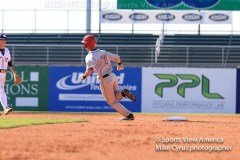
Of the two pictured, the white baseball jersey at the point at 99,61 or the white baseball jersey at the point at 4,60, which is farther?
the white baseball jersey at the point at 4,60

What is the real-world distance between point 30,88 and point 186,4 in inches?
409

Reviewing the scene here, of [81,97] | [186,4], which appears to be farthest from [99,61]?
[186,4]

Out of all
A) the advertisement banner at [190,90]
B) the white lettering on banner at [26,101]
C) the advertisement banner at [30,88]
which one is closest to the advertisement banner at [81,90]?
the advertisement banner at [30,88]

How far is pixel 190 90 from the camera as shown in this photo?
25.2 m

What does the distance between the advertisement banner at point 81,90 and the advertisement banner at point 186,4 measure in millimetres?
7701

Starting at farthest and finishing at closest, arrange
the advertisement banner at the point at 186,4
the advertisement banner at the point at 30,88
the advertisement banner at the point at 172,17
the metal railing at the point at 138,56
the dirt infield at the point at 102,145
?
the advertisement banner at the point at 172,17 → the advertisement banner at the point at 186,4 → the metal railing at the point at 138,56 → the advertisement banner at the point at 30,88 → the dirt infield at the point at 102,145

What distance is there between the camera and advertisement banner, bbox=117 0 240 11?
32500 millimetres

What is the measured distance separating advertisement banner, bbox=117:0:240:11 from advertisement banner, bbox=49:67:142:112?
7.70 meters

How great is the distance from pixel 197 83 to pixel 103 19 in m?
11.3

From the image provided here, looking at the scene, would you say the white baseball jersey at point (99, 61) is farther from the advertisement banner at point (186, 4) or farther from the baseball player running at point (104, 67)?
the advertisement banner at point (186, 4)

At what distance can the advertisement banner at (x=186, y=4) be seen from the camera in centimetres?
3250

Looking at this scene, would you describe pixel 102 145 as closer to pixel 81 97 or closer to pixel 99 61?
pixel 99 61

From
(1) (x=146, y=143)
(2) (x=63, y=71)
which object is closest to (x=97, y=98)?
(2) (x=63, y=71)

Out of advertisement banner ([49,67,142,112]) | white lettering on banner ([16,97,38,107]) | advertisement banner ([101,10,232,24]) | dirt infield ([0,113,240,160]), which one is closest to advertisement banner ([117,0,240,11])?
advertisement banner ([101,10,232,24])
